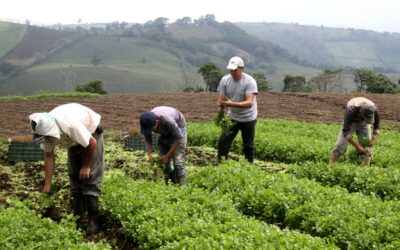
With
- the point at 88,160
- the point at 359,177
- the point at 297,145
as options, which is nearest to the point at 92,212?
the point at 88,160

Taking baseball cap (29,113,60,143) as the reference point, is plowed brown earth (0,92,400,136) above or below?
below

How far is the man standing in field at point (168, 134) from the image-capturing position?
7402mm

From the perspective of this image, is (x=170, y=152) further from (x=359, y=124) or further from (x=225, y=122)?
(x=359, y=124)

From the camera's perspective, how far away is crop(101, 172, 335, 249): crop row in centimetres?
552

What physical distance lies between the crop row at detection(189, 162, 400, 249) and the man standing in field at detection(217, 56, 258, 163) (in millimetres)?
1153

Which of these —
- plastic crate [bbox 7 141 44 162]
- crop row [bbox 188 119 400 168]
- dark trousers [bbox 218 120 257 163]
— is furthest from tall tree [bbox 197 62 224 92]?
dark trousers [bbox 218 120 257 163]

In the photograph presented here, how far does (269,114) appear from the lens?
23984mm

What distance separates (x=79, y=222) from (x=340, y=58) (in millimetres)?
202777

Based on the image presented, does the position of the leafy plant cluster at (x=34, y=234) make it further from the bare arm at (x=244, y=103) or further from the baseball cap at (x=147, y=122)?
the bare arm at (x=244, y=103)

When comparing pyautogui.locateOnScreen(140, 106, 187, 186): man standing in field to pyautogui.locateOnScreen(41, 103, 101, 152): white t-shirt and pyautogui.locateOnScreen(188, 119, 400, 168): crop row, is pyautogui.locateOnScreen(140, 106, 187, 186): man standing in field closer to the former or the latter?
pyautogui.locateOnScreen(41, 103, 101, 152): white t-shirt

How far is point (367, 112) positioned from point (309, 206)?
3231mm

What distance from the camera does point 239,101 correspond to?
984 cm

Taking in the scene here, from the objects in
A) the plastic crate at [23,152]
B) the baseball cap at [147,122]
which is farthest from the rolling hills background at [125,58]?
the baseball cap at [147,122]

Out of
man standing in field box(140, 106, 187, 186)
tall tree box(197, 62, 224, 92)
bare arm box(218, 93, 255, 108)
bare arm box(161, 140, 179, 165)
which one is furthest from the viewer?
tall tree box(197, 62, 224, 92)
